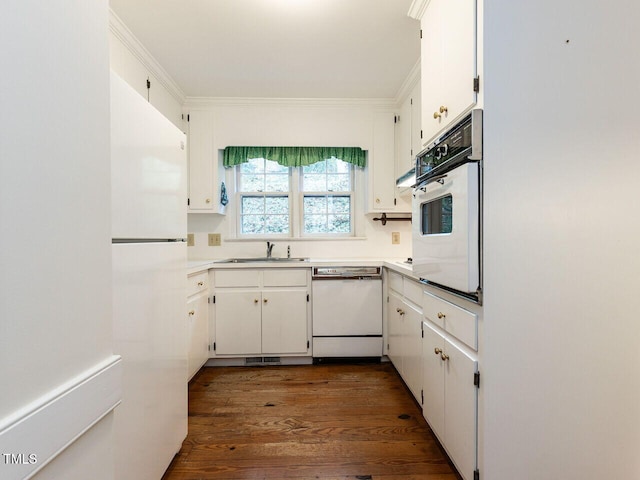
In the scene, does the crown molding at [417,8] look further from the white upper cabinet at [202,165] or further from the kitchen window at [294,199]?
the white upper cabinet at [202,165]

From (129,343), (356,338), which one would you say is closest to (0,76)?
(129,343)

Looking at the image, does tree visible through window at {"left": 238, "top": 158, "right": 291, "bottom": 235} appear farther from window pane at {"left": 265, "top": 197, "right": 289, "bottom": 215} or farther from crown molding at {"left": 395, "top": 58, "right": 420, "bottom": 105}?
crown molding at {"left": 395, "top": 58, "right": 420, "bottom": 105}

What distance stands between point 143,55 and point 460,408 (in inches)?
114

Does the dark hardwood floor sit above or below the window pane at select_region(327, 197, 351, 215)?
below

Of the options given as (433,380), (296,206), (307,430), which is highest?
(296,206)

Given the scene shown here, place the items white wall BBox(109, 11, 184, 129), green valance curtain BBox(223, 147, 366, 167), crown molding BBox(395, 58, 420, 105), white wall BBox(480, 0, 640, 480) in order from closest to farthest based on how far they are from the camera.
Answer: white wall BBox(480, 0, 640, 480)
white wall BBox(109, 11, 184, 129)
crown molding BBox(395, 58, 420, 105)
green valance curtain BBox(223, 147, 366, 167)

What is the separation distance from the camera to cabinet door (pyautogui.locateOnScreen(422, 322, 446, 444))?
4.76 feet

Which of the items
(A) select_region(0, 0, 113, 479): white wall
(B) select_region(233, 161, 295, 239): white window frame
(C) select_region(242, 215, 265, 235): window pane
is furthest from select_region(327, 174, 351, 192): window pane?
(A) select_region(0, 0, 113, 479): white wall

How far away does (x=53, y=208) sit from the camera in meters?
0.52

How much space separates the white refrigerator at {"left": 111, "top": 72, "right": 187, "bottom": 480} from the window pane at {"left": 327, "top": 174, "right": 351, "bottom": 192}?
1.90m

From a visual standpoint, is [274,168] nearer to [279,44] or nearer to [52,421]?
[279,44]

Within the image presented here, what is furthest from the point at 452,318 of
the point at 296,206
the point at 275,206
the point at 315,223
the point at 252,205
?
the point at 252,205

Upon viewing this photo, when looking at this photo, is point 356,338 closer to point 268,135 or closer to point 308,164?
point 308,164

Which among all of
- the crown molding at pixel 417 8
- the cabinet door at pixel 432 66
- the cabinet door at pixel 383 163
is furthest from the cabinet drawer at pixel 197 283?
the crown molding at pixel 417 8
